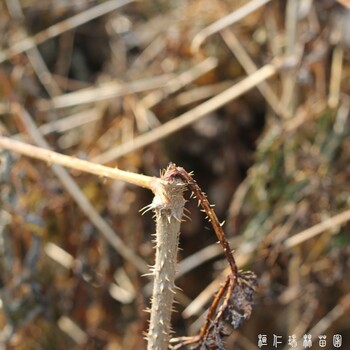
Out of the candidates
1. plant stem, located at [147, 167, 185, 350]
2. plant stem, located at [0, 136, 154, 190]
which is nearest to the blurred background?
plant stem, located at [0, 136, 154, 190]

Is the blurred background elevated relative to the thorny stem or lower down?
elevated

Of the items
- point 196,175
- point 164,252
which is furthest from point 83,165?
point 196,175

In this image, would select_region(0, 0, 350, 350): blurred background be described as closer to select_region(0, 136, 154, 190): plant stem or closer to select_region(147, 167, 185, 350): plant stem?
select_region(0, 136, 154, 190): plant stem

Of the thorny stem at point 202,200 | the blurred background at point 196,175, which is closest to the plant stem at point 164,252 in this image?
the thorny stem at point 202,200

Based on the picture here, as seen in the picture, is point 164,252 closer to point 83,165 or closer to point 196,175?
point 83,165

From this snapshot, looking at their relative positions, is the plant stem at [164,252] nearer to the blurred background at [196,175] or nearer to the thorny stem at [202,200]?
Result: the thorny stem at [202,200]

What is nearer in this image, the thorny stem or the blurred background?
the thorny stem

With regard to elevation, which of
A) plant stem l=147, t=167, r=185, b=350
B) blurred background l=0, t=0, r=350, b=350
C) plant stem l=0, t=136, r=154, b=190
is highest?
blurred background l=0, t=0, r=350, b=350
